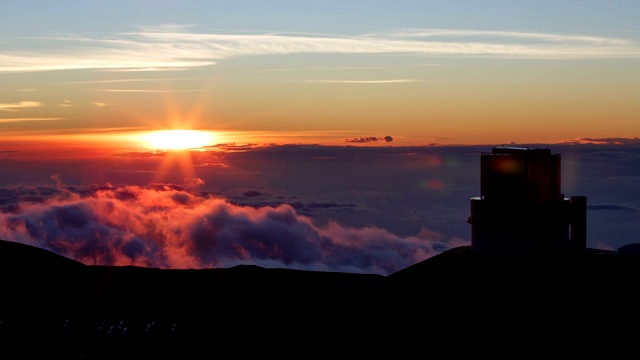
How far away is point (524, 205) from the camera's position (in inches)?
1099

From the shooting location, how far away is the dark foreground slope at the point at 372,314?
2797cm

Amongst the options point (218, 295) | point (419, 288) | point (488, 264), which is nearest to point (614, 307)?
point (488, 264)

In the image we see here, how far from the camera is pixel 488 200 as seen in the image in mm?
28516

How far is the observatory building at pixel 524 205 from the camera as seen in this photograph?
1106 inches

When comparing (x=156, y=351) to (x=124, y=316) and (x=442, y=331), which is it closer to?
(x=124, y=316)

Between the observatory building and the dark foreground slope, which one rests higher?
the observatory building

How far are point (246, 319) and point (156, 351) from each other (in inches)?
182

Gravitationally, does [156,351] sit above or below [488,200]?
below

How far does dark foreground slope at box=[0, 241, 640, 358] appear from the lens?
1101 inches

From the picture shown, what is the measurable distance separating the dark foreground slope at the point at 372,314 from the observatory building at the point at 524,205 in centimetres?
54

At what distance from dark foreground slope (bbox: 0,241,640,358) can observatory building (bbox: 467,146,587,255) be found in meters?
0.54

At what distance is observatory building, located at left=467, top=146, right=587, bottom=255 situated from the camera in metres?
28.1

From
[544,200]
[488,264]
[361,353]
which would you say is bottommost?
[361,353]

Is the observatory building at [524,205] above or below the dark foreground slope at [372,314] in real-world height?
above
